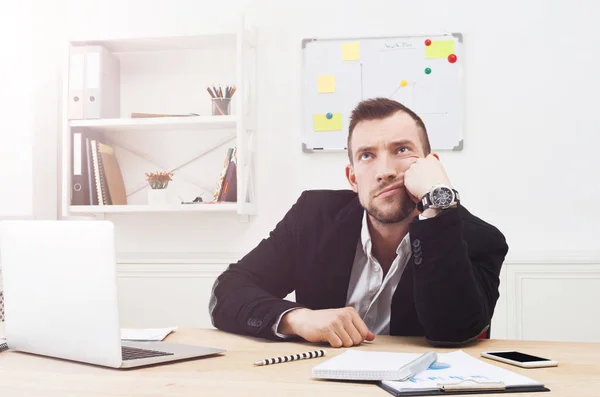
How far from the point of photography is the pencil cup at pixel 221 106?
2826mm

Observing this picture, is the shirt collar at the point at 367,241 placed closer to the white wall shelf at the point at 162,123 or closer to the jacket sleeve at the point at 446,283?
the jacket sleeve at the point at 446,283

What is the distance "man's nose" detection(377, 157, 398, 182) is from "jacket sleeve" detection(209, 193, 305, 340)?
1.12 feet

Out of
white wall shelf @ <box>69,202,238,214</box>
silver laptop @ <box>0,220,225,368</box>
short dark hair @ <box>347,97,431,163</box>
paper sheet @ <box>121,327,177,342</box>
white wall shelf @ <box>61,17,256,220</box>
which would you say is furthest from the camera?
white wall shelf @ <box>61,17,256,220</box>

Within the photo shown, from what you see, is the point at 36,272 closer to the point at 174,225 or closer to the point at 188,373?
the point at 188,373

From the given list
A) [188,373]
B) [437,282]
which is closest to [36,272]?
[188,373]

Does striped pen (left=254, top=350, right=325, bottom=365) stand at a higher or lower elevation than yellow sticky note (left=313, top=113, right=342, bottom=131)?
lower

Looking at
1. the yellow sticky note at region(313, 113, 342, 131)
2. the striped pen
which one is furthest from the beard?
the yellow sticky note at region(313, 113, 342, 131)

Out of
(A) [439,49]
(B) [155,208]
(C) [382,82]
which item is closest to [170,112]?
(B) [155,208]

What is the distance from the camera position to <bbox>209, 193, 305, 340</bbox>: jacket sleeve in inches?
57.6

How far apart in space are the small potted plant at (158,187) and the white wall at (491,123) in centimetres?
22

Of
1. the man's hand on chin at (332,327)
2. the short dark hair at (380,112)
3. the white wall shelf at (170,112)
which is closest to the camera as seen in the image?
the man's hand on chin at (332,327)

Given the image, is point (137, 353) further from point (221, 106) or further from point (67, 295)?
point (221, 106)

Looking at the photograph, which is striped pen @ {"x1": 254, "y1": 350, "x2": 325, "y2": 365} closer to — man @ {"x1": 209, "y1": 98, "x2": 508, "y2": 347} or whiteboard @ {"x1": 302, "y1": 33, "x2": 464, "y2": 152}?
man @ {"x1": 209, "y1": 98, "x2": 508, "y2": 347}

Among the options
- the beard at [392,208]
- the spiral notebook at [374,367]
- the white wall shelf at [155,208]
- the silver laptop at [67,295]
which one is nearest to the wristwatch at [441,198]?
the beard at [392,208]
